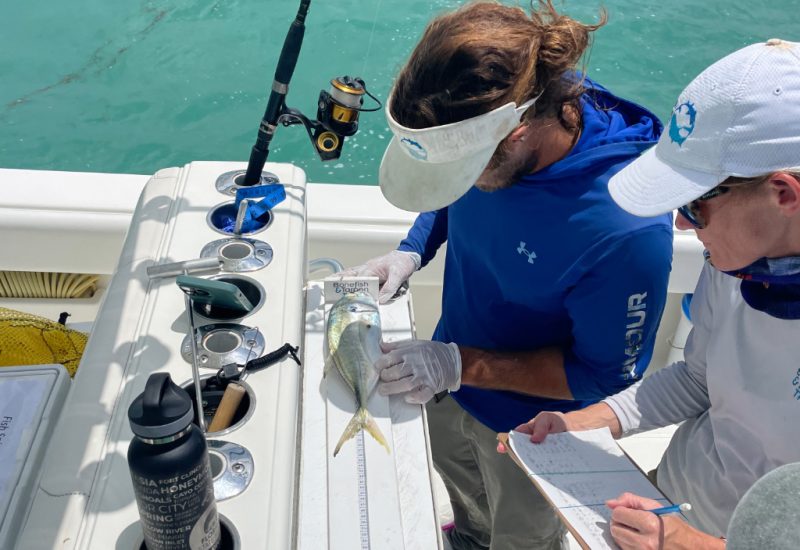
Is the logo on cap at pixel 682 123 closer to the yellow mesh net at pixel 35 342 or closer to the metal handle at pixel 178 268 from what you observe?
the metal handle at pixel 178 268

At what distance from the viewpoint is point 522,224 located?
186 centimetres

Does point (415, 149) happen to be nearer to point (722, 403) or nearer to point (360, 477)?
point (360, 477)

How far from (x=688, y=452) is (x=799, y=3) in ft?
28.8

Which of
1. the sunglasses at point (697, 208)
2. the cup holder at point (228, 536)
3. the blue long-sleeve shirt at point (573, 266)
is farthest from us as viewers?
the blue long-sleeve shirt at point (573, 266)

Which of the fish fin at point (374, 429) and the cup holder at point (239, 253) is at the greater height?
the cup holder at point (239, 253)

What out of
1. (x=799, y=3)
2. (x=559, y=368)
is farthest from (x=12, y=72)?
(x=799, y=3)

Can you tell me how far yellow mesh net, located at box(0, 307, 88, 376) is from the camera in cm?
176

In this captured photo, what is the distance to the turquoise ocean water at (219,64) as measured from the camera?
6207mm

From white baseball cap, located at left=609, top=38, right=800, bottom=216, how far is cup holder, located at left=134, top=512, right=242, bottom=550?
96 cm

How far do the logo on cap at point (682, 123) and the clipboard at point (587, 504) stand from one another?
29.5 inches

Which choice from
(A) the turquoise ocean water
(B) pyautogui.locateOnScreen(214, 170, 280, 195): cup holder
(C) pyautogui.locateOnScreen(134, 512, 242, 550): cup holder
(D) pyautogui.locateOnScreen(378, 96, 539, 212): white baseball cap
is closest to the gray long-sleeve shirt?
(D) pyautogui.locateOnScreen(378, 96, 539, 212): white baseball cap

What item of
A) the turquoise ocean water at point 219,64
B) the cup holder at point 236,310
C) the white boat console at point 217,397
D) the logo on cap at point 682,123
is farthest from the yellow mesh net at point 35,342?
the turquoise ocean water at point 219,64

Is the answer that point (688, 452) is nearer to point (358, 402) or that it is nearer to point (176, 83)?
point (358, 402)

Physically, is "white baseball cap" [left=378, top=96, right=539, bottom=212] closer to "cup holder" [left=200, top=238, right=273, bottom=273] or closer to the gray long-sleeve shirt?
"cup holder" [left=200, top=238, right=273, bottom=273]
